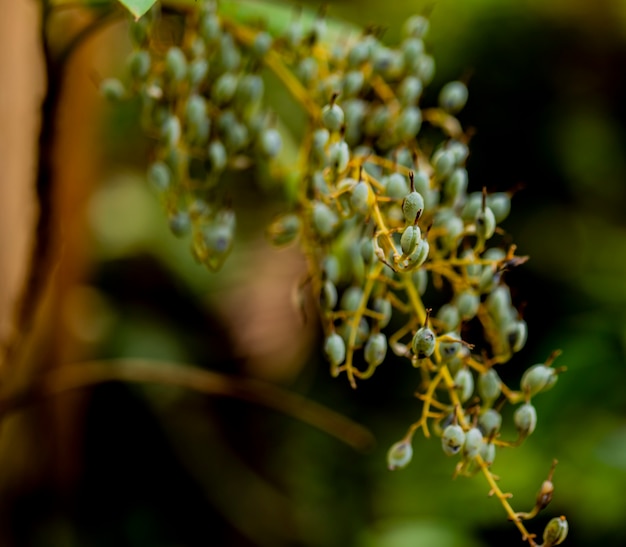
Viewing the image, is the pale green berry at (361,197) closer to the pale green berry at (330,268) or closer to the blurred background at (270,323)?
the pale green berry at (330,268)

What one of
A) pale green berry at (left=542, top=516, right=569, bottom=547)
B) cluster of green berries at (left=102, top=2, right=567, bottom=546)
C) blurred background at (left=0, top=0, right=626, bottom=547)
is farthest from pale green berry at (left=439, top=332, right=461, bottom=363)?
blurred background at (left=0, top=0, right=626, bottom=547)

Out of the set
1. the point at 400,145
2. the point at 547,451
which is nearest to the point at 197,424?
the point at 547,451

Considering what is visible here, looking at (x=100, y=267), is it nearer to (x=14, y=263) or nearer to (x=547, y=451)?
(x=14, y=263)

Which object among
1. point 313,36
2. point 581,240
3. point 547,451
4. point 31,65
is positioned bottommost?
point 547,451

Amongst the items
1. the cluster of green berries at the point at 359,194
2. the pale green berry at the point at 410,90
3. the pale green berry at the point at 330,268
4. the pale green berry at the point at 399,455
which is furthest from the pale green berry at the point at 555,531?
the pale green berry at the point at 410,90

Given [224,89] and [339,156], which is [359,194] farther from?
[224,89]
